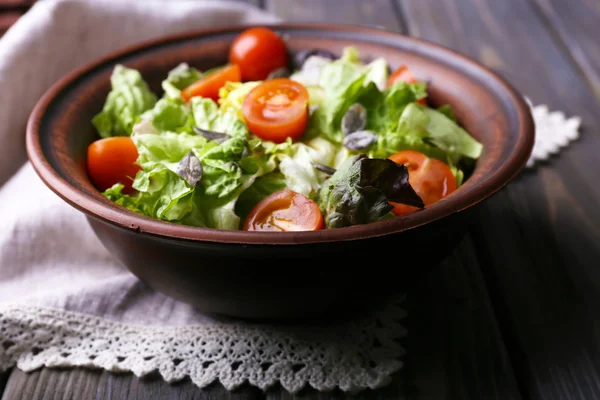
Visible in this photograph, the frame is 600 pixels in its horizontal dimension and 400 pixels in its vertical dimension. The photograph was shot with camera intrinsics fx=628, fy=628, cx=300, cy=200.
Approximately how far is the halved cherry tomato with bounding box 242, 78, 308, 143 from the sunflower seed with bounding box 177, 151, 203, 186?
25 cm

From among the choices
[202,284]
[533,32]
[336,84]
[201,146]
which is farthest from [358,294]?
[533,32]

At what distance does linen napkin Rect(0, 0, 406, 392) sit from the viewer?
4.78 feet

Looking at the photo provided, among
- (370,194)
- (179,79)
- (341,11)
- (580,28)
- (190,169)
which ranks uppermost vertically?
(370,194)

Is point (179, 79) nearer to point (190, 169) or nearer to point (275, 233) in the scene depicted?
point (190, 169)

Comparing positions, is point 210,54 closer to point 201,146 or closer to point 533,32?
point 201,146

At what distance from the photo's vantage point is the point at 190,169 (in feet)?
5.05

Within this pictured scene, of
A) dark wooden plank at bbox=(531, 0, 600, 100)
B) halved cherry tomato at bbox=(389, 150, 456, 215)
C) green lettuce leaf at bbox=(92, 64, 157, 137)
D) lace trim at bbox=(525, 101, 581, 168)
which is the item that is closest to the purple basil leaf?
halved cherry tomato at bbox=(389, 150, 456, 215)

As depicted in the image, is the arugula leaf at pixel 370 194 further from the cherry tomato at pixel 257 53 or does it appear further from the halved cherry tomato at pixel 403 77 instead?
the cherry tomato at pixel 257 53

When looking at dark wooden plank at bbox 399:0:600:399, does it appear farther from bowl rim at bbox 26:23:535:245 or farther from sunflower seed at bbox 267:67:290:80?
sunflower seed at bbox 267:67:290:80

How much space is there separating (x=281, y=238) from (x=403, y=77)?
→ 98 cm

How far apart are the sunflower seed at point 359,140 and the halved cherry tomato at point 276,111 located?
140 mm

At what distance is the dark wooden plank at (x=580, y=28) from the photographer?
279 centimetres

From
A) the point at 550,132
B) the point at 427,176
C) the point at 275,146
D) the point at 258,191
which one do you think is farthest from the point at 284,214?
the point at 550,132

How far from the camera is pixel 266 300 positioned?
140 cm
